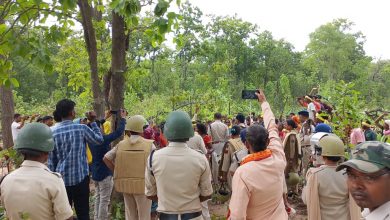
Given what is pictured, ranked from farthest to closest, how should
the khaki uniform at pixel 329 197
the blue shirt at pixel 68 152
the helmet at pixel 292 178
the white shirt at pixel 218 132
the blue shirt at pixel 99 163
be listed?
1. the white shirt at pixel 218 132
2. the helmet at pixel 292 178
3. the blue shirt at pixel 99 163
4. the blue shirt at pixel 68 152
5. the khaki uniform at pixel 329 197

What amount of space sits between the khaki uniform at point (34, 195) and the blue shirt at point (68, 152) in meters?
1.63

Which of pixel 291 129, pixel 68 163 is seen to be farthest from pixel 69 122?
pixel 291 129

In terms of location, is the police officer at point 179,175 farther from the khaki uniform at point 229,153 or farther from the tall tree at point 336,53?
the tall tree at point 336,53

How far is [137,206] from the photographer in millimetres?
5152

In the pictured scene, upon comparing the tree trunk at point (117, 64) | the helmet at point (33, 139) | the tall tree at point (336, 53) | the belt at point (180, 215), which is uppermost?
the tall tree at point (336, 53)

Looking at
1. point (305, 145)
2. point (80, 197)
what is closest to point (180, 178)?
point (80, 197)

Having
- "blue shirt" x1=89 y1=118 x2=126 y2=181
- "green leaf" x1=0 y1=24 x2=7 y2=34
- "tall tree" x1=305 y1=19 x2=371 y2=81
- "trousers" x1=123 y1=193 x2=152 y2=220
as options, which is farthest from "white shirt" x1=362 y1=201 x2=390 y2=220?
"tall tree" x1=305 y1=19 x2=371 y2=81

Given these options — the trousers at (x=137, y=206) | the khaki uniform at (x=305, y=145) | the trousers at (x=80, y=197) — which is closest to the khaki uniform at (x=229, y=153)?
the trousers at (x=137, y=206)

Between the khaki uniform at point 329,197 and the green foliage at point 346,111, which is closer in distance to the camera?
the khaki uniform at point 329,197

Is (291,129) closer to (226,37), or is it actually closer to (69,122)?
(69,122)

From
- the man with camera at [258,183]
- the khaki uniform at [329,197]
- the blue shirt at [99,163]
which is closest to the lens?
the man with camera at [258,183]

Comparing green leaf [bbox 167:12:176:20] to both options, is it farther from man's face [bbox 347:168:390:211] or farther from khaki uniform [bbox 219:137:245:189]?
khaki uniform [bbox 219:137:245:189]

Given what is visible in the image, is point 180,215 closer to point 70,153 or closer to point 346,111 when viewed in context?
point 70,153

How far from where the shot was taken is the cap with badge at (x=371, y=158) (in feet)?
5.79
